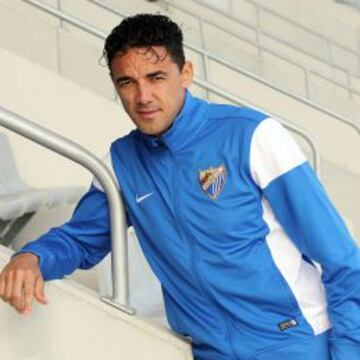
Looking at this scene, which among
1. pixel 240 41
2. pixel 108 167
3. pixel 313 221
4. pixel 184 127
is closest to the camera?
pixel 313 221

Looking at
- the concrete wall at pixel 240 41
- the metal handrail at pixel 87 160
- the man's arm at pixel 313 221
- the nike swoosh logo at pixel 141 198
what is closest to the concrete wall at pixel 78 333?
the metal handrail at pixel 87 160

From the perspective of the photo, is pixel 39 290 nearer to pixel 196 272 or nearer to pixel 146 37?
pixel 196 272

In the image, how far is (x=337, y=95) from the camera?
25.1ft

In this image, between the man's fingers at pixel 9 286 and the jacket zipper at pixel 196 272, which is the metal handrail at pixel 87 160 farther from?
the man's fingers at pixel 9 286

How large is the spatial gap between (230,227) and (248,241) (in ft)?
0.16

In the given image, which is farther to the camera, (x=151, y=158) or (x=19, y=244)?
(x=19, y=244)

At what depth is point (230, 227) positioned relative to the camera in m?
2.08

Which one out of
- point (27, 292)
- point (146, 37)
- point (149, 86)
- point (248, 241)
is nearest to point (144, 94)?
point (149, 86)

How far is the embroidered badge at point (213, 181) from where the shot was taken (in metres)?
2.08

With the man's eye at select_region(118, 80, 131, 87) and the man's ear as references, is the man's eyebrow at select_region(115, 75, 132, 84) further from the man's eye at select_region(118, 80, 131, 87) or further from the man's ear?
the man's ear

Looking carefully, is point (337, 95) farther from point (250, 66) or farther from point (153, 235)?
point (153, 235)

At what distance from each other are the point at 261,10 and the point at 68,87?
4.08 meters

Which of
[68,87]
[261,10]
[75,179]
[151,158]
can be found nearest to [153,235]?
[151,158]

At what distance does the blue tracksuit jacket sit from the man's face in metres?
0.04
